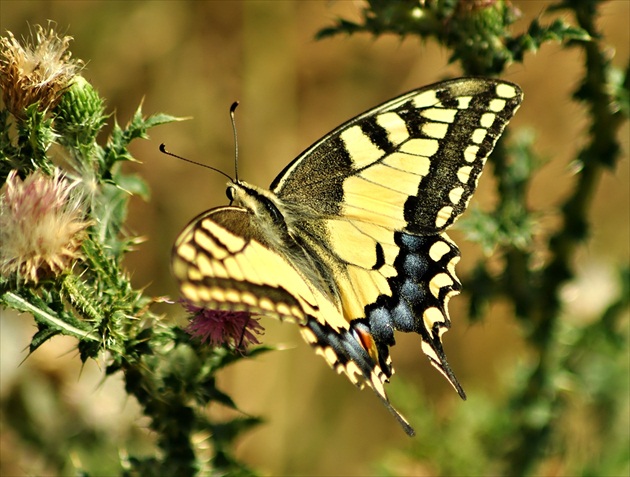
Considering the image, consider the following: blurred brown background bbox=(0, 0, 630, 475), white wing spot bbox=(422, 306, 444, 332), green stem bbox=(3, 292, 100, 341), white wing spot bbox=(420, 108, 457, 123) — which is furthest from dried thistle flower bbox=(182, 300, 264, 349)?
blurred brown background bbox=(0, 0, 630, 475)

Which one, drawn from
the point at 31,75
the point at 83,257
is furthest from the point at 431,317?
the point at 31,75

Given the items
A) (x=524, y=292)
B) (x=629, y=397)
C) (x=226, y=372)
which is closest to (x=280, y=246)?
(x=524, y=292)

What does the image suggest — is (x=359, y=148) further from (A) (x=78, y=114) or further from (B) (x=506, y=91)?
(A) (x=78, y=114)

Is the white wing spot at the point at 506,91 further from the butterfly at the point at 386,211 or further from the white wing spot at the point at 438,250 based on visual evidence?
the white wing spot at the point at 438,250

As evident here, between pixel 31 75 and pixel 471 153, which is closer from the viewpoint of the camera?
pixel 31 75

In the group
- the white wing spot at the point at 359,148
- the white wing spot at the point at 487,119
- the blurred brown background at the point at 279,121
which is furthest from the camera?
the blurred brown background at the point at 279,121

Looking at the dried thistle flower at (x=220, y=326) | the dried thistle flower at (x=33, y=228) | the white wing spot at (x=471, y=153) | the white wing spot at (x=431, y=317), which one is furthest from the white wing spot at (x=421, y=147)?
the dried thistle flower at (x=33, y=228)
